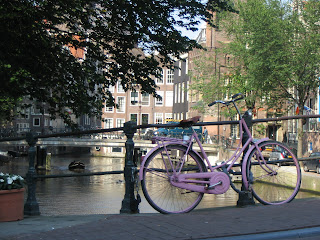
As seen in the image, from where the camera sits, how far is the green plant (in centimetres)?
635

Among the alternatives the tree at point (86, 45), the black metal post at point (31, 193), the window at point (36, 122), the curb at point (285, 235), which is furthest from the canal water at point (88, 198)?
the window at point (36, 122)

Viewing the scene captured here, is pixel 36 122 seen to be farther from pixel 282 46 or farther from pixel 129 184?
pixel 129 184

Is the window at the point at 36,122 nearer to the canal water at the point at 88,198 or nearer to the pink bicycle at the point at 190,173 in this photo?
the canal water at the point at 88,198

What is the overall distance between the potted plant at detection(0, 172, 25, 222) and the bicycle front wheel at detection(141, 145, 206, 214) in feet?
4.76

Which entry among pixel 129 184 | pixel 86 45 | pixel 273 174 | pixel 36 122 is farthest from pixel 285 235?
pixel 36 122

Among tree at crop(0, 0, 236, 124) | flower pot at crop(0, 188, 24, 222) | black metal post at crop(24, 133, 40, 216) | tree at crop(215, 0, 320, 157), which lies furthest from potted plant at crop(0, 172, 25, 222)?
tree at crop(215, 0, 320, 157)

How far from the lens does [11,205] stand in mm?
6312

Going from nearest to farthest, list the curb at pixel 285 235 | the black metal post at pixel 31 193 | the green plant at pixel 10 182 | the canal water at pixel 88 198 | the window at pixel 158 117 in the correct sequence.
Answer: the curb at pixel 285 235, the green plant at pixel 10 182, the black metal post at pixel 31 193, the canal water at pixel 88 198, the window at pixel 158 117

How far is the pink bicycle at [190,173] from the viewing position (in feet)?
20.0

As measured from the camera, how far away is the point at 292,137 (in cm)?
4975

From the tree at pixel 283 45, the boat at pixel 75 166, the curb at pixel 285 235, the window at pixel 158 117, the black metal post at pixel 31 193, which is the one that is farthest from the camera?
Answer: the window at pixel 158 117

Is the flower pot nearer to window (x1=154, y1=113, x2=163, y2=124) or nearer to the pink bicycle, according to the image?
the pink bicycle

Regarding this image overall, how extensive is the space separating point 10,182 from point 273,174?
308 centimetres

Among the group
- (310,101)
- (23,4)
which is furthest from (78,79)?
(310,101)
